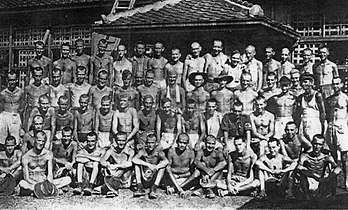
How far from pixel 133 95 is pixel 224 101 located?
1.02 m

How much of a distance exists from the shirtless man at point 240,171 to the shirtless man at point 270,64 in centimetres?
80

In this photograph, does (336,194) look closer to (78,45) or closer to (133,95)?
(133,95)

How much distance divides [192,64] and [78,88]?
1.33 metres

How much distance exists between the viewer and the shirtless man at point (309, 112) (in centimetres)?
582

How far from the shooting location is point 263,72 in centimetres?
618

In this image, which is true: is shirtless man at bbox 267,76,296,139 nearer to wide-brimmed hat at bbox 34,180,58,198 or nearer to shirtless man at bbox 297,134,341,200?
shirtless man at bbox 297,134,341,200

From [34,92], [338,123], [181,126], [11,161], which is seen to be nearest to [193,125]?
[181,126]

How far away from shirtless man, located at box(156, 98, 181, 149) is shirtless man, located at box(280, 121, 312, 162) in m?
1.12

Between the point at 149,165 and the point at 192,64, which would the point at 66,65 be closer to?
the point at 192,64

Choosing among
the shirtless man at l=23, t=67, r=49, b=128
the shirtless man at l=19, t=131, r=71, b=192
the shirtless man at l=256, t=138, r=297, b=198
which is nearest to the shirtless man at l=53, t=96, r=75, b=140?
the shirtless man at l=19, t=131, r=71, b=192

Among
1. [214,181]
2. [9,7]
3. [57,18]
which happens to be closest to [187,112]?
[214,181]

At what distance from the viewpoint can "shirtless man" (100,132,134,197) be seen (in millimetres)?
5906

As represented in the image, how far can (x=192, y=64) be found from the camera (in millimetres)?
6336

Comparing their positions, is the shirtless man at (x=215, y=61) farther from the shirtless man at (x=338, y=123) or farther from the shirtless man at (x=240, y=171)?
the shirtless man at (x=338, y=123)
